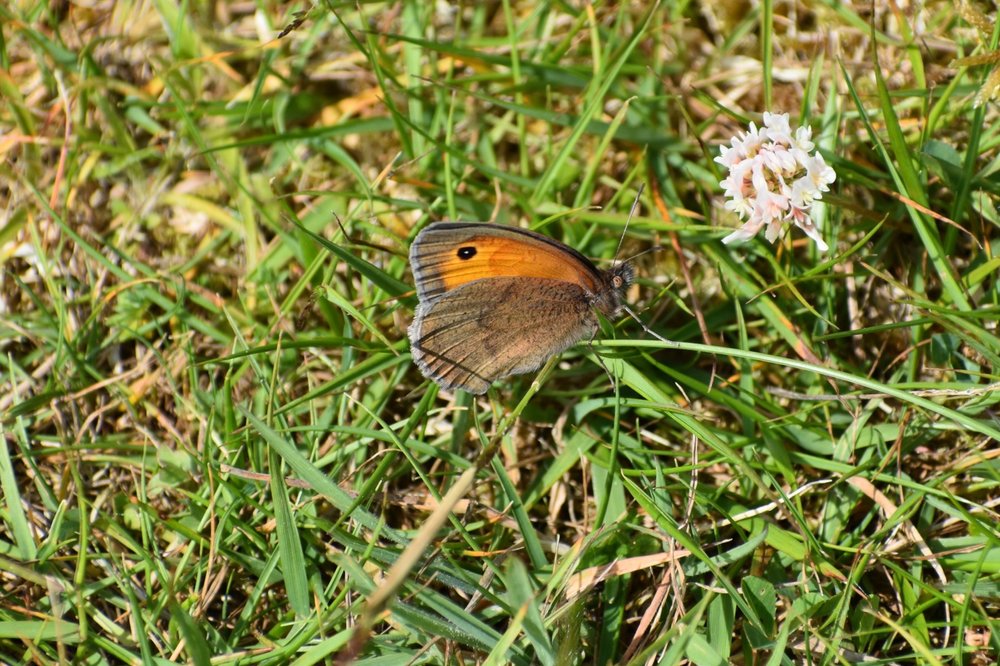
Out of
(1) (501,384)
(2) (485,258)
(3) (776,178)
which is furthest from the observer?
(1) (501,384)

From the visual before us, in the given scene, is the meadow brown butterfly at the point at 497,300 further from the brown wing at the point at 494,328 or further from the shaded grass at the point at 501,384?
the shaded grass at the point at 501,384

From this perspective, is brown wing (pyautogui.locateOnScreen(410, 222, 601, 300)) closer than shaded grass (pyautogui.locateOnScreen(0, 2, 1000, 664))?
No

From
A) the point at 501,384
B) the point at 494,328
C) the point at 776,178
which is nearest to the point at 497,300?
the point at 494,328

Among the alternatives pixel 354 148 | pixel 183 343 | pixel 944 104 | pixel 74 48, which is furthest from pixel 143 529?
pixel 944 104

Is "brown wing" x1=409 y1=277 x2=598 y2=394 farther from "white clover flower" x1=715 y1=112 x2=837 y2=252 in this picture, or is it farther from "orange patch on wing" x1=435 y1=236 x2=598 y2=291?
"white clover flower" x1=715 y1=112 x2=837 y2=252

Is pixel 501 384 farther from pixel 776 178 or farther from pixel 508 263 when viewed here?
pixel 776 178

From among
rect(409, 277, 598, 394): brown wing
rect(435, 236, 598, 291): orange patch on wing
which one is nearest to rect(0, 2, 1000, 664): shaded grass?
rect(409, 277, 598, 394): brown wing
